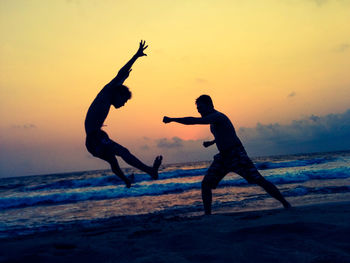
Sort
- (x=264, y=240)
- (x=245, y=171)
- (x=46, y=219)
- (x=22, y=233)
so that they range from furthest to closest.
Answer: (x=46, y=219)
(x=22, y=233)
(x=245, y=171)
(x=264, y=240)

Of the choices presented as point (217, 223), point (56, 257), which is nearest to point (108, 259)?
point (56, 257)

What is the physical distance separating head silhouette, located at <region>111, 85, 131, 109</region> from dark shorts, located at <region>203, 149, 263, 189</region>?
218 centimetres

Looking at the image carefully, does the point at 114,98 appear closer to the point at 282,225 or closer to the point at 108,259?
the point at 108,259

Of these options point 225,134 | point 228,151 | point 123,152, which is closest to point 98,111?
point 123,152

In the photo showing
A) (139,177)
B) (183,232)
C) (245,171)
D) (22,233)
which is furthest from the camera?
(139,177)

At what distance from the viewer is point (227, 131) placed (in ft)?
18.2

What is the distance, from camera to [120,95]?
4.51 m

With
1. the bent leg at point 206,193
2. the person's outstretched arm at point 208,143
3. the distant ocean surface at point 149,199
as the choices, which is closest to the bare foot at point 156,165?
the bent leg at point 206,193

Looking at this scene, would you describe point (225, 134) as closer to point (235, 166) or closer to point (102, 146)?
point (235, 166)

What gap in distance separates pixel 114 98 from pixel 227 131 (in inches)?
86.9

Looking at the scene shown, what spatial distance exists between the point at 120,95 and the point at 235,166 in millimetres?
2477

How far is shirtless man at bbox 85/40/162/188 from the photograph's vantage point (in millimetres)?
4398

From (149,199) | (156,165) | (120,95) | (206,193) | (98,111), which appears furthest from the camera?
(149,199)

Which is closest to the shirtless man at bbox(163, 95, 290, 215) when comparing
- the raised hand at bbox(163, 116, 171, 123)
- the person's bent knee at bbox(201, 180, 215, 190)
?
the person's bent knee at bbox(201, 180, 215, 190)
